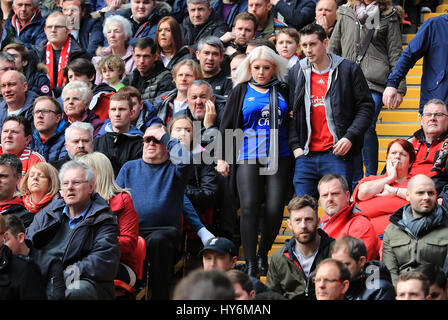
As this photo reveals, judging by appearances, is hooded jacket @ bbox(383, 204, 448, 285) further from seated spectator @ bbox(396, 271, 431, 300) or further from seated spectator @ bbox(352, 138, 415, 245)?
seated spectator @ bbox(396, 271, 431, 300)

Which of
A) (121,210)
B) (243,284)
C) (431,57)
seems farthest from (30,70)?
(243,284)

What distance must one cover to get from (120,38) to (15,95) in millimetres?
1444

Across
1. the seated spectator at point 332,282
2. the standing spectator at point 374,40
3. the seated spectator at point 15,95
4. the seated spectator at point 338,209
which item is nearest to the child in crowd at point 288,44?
the standing spectator at point 374,40

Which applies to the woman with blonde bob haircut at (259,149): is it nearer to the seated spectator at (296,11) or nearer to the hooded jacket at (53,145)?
the hooded jacket at (53,145)

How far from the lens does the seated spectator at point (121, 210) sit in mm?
6332

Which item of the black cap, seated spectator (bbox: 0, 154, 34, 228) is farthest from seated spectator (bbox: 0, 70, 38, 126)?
the black cap

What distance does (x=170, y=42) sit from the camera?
9.45m

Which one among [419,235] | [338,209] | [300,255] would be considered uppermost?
[338,209]

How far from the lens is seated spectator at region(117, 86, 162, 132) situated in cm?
813

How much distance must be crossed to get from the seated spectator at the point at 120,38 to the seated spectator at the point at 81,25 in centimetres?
67

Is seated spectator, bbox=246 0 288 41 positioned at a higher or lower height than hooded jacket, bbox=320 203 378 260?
higher

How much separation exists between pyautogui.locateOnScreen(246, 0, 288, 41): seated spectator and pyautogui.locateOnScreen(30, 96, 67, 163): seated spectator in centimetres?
237

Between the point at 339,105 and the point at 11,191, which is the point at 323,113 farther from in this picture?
the point at 11,191

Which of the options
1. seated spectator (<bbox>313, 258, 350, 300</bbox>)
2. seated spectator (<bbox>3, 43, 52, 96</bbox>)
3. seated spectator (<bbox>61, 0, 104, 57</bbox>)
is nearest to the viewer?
seated spectator (<bbox>313, 258, 350, 300</bbox>)
